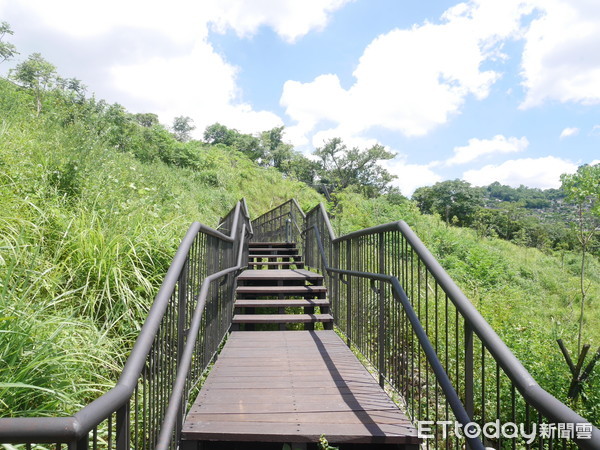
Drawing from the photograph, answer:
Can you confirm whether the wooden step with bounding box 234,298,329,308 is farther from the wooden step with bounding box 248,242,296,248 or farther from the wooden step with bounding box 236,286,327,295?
the wooden step with bounding box 248,242,296,248

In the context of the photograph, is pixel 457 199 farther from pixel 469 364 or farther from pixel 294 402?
pixel 469 364

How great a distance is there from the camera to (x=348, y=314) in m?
3.66

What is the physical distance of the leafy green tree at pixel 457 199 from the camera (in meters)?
42.8

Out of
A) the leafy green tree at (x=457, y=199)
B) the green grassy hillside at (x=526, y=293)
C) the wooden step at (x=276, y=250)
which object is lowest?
the green grassy hillside at (x=526, y=293)

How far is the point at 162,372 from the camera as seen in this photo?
75.8 inches

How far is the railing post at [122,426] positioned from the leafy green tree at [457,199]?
4275 centimetres

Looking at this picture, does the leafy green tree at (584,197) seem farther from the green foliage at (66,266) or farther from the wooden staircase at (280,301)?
the green foliage at (66,266)

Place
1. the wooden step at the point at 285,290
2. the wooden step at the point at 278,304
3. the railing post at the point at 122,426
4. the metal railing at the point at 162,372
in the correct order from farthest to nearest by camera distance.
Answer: the wooden step at the point at 285,290
the wooden step at the point at 278,304
the railing post at the point at 122,426
the metal railing at the point at 162,372

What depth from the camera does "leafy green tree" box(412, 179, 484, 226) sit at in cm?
4275

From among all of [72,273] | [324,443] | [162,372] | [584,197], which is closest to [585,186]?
[584,197]

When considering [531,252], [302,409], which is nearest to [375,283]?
[302,409]

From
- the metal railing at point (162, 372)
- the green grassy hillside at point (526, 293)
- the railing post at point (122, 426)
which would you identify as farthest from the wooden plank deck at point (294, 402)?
the green grassy hillside at point (526, 293)

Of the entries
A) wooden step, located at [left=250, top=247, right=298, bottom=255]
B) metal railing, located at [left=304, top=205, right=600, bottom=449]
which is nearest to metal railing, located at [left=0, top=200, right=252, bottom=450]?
metal railing, located at [left=304, top=205, right=600, bottom=449]

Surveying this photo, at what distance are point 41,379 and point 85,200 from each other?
107 inches
